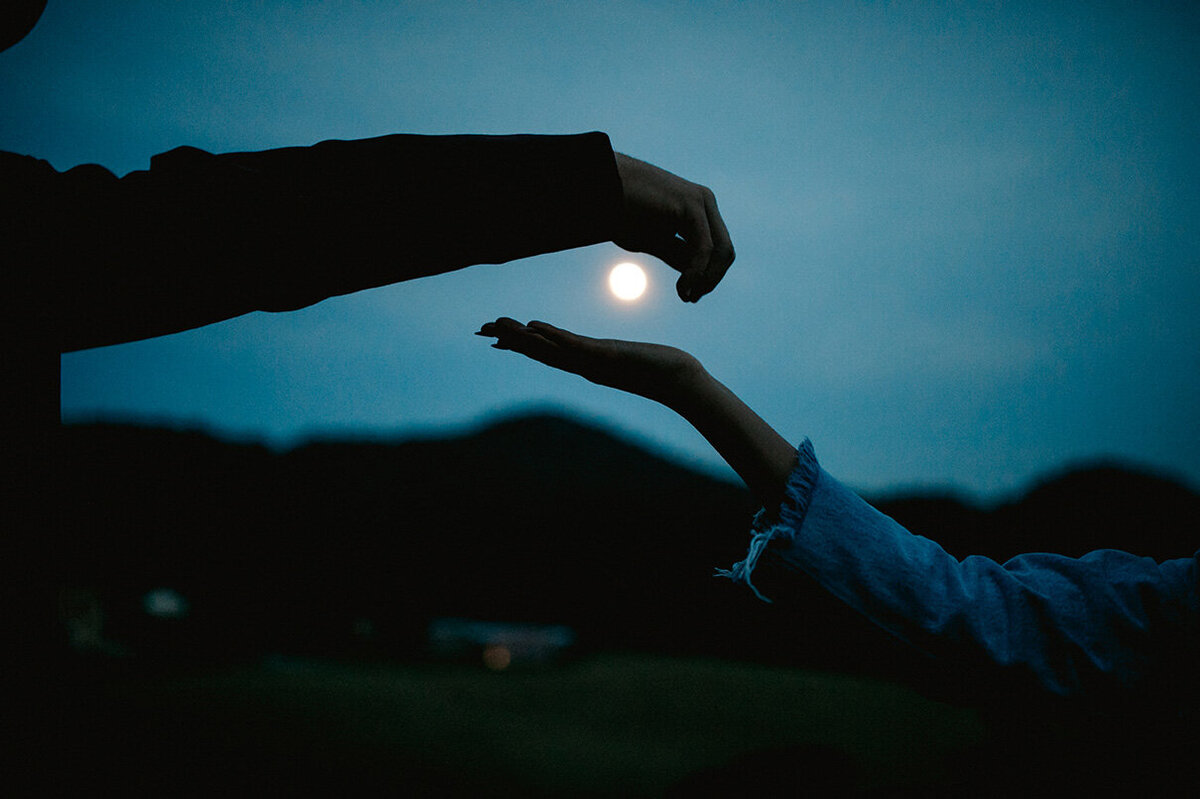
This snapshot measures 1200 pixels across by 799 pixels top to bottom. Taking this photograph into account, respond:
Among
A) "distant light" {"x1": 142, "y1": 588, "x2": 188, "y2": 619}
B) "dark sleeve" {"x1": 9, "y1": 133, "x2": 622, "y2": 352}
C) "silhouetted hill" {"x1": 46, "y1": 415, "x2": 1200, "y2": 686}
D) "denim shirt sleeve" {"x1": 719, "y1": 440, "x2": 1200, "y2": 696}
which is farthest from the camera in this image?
"distant light" {"x1": 142, "y1": 588, "x2": 188, "y2": 619}

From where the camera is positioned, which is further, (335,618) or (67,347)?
(335,618)

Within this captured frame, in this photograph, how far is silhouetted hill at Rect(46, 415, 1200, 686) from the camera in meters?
1.32

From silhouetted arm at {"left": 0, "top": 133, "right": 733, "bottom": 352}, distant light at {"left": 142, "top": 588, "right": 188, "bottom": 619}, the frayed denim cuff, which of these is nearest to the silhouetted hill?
distant light at {"left": 142, "top": 588, "right": 188, "bottom": 619}

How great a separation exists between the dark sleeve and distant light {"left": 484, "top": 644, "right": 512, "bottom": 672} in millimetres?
1388

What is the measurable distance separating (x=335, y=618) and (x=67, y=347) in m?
1.41

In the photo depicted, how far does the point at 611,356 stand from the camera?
0.50 m

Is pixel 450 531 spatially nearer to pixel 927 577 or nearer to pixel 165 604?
pixel 165 604

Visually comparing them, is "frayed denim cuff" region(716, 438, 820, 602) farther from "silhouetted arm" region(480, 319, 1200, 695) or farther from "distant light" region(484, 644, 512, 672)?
"distant light" region(484, 644, 512, 672)

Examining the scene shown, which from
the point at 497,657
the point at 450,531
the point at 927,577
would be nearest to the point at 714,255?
the point at 927,577

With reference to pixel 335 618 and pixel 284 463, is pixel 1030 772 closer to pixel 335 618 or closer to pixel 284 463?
pixel 335 618

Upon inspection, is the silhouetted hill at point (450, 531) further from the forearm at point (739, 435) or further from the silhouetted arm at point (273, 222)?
the silhouetted arm at point (273, 222)

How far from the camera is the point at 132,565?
147 centimetres

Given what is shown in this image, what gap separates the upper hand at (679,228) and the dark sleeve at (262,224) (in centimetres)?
7

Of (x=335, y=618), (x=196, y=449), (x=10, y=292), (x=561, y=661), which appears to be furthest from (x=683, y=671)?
(x=10, y=292)
